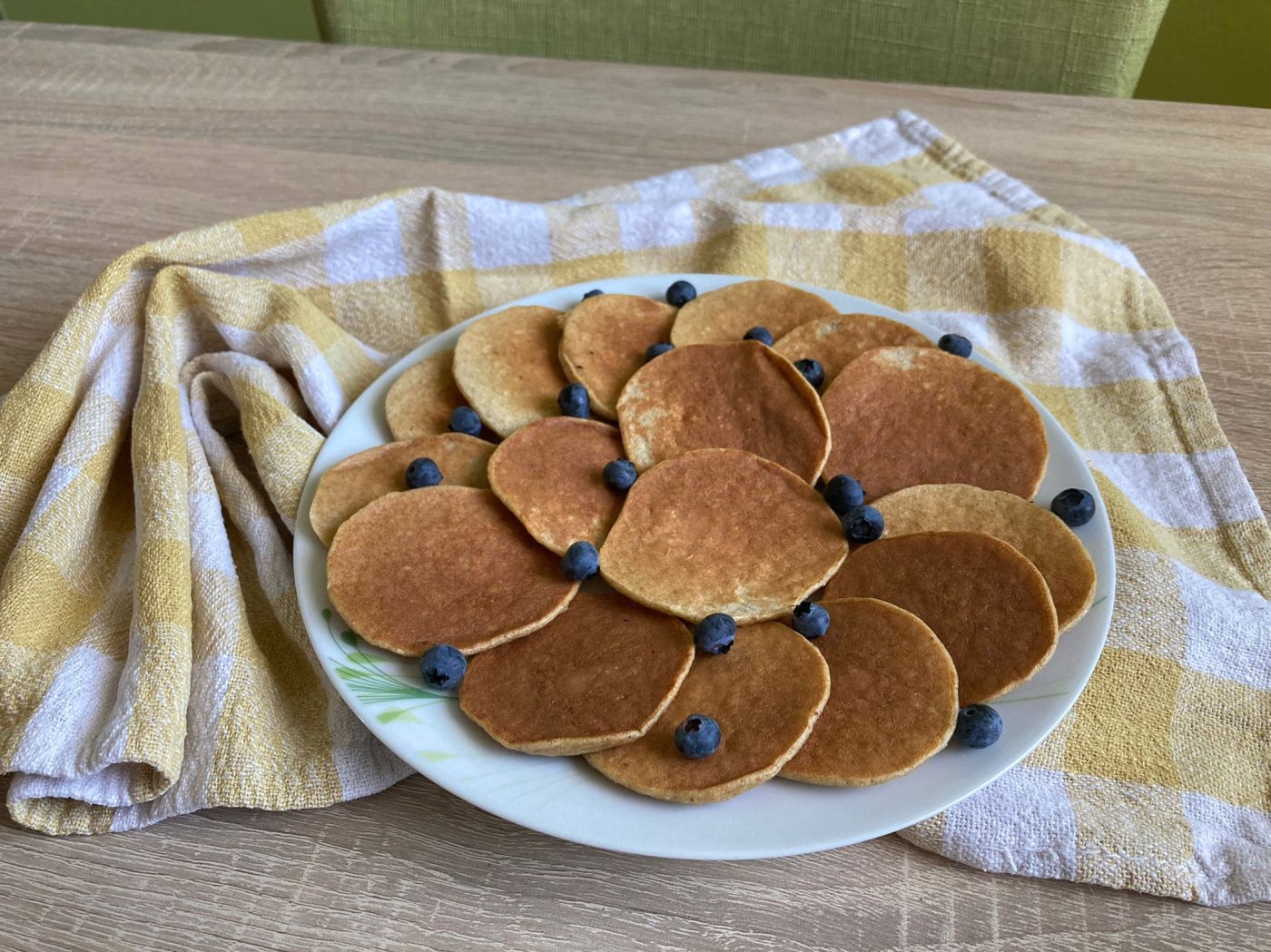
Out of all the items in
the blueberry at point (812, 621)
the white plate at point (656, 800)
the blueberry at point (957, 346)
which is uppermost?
the blueberry at point (957, 346)

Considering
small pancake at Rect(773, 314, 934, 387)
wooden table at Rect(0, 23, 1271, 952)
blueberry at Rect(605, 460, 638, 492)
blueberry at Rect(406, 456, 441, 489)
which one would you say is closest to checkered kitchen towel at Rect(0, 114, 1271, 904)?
wooden table at Rect(0, 23, 1271, 952)

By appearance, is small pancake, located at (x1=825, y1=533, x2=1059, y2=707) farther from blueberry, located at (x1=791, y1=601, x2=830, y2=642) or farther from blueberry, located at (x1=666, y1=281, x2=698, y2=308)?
blueberry, located at (x1=666, y1=281, x2=698, y2=308)

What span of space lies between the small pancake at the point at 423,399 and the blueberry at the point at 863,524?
501 millimetres

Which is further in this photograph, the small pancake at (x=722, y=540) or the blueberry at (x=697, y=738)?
the small pancake at (x=722, y=540)

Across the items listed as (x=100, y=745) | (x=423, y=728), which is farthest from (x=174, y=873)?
(x=423, y=728)

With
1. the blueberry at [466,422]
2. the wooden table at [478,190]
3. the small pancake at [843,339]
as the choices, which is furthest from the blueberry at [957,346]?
the blueberry at [466,422]

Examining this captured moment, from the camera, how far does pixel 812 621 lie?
96 centimetres

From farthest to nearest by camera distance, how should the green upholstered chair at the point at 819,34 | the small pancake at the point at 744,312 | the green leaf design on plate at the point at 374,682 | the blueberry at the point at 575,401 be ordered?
the green upholstered chair at the point at 819,34 < the small pancake at the point at 744,312 < the blueberry at the point at 575,401 < the green leaf design on plate at the point at 374,682

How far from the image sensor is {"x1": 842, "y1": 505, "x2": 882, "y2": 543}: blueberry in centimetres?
103

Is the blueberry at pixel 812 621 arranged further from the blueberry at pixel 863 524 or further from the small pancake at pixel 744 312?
the small pancake at pixel 744 312

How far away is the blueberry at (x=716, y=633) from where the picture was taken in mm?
949

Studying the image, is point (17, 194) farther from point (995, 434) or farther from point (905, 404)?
point (995, 434)

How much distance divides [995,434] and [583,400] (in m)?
0.48

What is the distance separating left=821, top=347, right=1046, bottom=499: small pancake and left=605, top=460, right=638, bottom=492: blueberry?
8.8 inches
